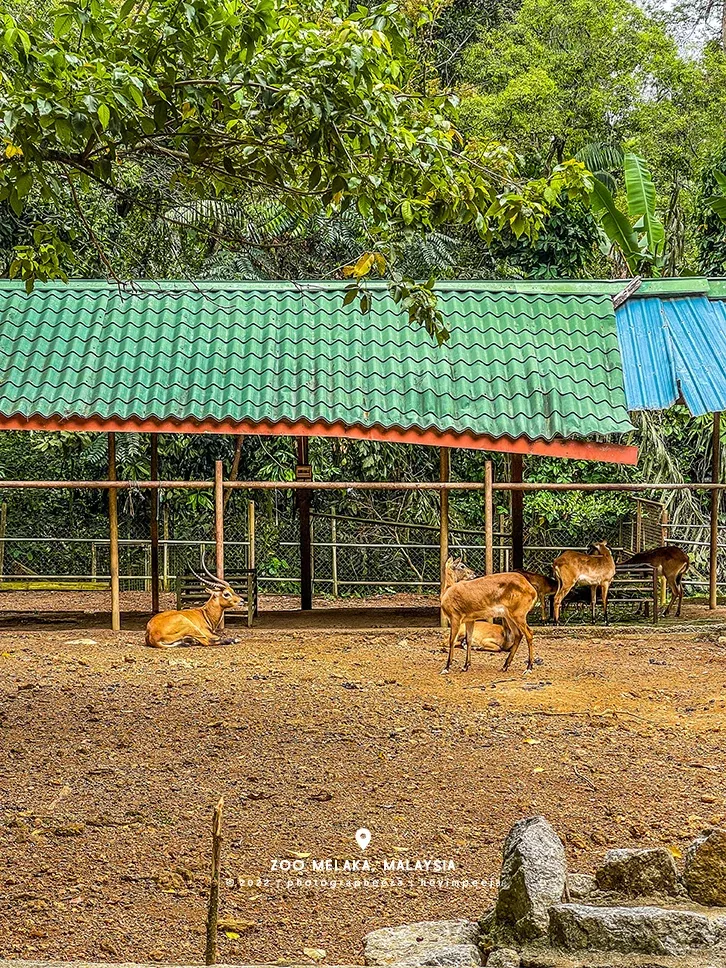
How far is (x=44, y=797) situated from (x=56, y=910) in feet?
5.06

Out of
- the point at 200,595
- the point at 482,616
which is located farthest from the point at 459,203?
the point at 200,595

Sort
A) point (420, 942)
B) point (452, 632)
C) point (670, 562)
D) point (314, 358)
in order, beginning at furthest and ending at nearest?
point (670, 562)
point (314, 358)
point (452, 632)
point (420, 942)

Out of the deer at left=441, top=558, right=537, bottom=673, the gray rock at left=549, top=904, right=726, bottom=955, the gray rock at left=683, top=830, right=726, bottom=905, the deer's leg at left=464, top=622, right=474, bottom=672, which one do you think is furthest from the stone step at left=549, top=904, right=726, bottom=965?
the deer's leg at left=464, top=622, right=474, bottom=672

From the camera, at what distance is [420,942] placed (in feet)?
12.3

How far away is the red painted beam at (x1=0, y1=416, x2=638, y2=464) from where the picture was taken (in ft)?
36.8

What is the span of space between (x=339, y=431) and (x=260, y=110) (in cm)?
523

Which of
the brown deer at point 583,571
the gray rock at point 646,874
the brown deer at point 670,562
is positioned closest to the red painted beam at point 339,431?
Result: the brown deer at point 583,571

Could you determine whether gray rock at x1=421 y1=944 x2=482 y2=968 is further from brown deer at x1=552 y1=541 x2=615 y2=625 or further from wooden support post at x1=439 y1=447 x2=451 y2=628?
brown deer at x1=552 y1=541 x2=615 y2=625

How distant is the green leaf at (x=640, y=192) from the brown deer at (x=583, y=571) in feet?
17.9

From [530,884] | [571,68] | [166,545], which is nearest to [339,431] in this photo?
[166,545]

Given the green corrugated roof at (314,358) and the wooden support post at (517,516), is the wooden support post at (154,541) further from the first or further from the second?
the wooden support post at (517,516)

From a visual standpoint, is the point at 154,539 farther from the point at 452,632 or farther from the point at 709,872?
the point at 709,872

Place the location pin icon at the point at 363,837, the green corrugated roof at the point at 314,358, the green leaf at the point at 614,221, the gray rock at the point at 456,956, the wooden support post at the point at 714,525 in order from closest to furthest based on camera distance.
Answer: the gray rock at the point at 456,956
the location pin icon at the point at 363,837
the green corrugated roof at the point at 314,358
the wooden support post at the point at 714,525
the green leaf at the point at 614,221

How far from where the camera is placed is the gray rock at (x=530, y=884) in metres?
3.49
